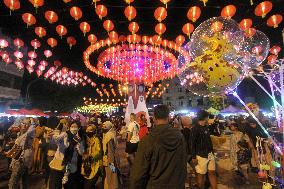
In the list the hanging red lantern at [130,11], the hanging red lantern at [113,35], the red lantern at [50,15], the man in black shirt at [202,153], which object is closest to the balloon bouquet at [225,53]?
the man in black shirt at [202,153]

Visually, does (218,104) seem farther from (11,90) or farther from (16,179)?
(16,179)

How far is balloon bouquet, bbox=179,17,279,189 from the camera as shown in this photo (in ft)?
18.5

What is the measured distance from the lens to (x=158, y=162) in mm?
2857

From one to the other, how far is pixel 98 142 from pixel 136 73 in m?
15.0

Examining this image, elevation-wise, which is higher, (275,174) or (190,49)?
(190,49)

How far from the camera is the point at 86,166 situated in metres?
5.68

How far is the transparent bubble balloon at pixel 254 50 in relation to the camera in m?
5.66

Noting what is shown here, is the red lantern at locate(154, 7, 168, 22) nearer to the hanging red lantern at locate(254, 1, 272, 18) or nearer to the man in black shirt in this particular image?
the hanging red lantern at locate(254, 1, 272, 18)

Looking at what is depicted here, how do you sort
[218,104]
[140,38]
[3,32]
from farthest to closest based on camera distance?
[218,104]
[3,32]
[140,38]

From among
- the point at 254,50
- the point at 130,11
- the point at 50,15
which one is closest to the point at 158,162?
the point at 254,50

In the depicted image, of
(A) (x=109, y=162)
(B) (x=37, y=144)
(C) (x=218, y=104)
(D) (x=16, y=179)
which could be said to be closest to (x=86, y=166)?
(A) (x=109, y=162)

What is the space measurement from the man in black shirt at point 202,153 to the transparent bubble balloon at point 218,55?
94 centimetres

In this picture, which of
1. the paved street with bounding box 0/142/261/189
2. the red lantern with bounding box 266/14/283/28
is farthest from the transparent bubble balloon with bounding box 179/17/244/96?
the red lantern with bounding box 266/14/283/28

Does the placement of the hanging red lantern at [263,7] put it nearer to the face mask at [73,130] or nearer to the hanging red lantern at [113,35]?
the hanging red lantern at [113,35]
